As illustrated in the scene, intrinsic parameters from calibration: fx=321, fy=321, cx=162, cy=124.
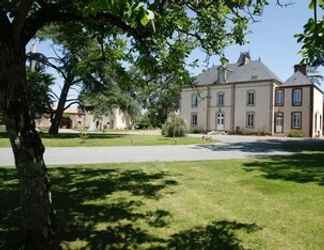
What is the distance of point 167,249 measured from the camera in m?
4.14

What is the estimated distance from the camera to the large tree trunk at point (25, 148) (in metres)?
3.74

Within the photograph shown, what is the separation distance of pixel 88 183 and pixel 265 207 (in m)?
4.39

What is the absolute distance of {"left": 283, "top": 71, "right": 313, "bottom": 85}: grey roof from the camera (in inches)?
1564

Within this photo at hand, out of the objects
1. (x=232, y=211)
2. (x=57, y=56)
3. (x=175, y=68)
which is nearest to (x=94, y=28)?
(x=175, y=68)

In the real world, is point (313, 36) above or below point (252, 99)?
below

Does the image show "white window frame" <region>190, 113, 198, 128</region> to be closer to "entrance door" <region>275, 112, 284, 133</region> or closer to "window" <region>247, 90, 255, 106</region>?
"window" <region>247, 90, 255, 106</region>

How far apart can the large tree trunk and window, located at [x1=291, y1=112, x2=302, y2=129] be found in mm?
40332

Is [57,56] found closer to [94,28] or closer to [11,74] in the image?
[94,28]

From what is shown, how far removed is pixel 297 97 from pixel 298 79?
7.80 feet

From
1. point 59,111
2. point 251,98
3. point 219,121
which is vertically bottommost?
point 219,121

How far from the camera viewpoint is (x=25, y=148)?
3.79 metres

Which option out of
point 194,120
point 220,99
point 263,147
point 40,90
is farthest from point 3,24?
point 194,120

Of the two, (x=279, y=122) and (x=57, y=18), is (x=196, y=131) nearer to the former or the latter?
(x=279, y=122)

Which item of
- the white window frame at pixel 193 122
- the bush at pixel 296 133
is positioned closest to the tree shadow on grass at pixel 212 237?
the bush at pixel 296 133
